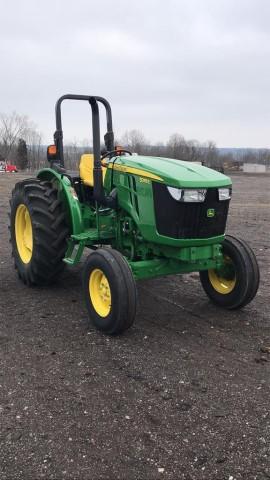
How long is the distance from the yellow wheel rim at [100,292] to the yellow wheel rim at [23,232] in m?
1.73

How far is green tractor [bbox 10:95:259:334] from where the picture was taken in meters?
4.30

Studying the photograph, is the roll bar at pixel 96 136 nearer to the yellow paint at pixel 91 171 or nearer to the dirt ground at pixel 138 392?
the yellow paint at pixel 91 171

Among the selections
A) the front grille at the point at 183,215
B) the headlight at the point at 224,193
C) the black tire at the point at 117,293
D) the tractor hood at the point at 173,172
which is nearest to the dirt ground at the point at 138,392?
the black tire at the point at 117,293

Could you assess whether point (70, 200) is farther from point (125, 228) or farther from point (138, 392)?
point (138, 392)

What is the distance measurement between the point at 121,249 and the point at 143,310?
0.70 metres

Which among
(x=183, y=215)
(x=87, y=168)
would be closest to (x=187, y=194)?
(x=183, y=215)

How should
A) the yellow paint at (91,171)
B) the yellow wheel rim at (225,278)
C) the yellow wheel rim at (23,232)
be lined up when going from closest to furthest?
the yellow paint at (91,171) < the yellow wheel rim at (225,278) < the yellow wheel rim at (23,232)

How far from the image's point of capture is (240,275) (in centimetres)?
492

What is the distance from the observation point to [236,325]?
15.4 ft

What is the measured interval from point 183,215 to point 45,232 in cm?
176

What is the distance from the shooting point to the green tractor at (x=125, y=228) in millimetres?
4301

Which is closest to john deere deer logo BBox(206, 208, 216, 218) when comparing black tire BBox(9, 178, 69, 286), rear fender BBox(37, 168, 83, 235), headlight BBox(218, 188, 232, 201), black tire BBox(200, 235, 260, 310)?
headlight BBox(218, 188, 232, 201)

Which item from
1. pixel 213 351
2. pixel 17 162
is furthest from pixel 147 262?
pixel 17 162

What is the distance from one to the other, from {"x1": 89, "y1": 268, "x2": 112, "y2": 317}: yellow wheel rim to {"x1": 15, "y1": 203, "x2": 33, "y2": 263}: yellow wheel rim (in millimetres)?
1729
